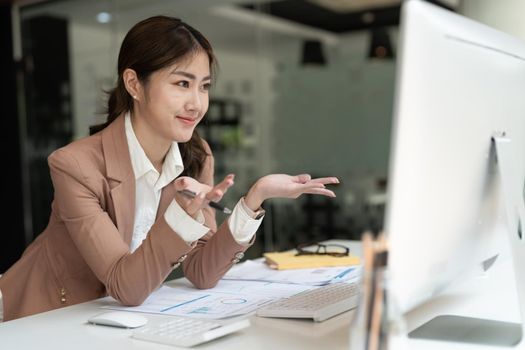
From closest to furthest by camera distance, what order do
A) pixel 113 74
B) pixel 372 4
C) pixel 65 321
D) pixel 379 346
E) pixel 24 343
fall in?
pixel 379 346, pixel 24 343, pixel 65 321, pixel 372 4, pixel 113 74

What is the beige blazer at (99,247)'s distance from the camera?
153cm

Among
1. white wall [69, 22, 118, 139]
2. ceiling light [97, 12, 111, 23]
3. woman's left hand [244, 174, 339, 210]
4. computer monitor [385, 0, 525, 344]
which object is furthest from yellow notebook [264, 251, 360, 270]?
ceiling light [97, 12, 111, 23]

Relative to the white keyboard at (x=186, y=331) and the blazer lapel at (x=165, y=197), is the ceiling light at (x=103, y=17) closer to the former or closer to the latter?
the blazer lapel at (x=165, y=197)

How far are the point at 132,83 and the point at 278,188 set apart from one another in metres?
0.56

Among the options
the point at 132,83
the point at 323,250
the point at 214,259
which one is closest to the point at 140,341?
the point at 214,259

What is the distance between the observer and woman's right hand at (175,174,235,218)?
1.44m

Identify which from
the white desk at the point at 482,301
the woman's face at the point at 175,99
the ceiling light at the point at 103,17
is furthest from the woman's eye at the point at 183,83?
the ceiling light at the point at 103,17

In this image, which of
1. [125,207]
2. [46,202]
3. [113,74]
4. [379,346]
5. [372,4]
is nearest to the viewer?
[379,346]

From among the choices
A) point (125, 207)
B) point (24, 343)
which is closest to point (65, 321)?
point (24, 343)

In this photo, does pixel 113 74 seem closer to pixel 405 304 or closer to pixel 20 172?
pixel 20 172

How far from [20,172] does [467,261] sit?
5.29 meters

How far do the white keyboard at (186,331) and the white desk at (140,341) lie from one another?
0.02m

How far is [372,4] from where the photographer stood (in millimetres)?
4797

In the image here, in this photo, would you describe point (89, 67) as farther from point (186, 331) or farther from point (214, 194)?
point (186, 331)
